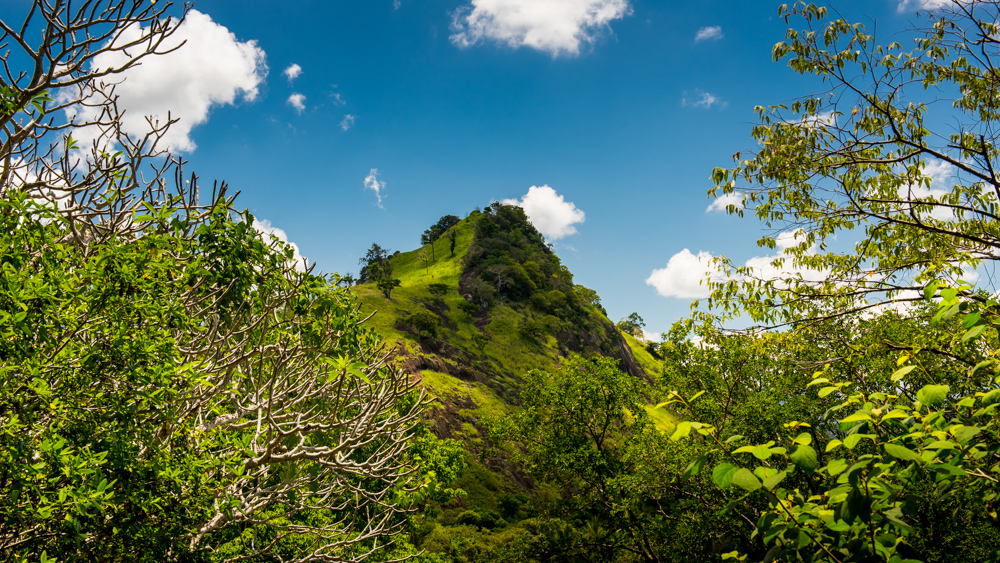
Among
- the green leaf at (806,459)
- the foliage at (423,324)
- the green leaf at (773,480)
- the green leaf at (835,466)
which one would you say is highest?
the foliage at (423,324)

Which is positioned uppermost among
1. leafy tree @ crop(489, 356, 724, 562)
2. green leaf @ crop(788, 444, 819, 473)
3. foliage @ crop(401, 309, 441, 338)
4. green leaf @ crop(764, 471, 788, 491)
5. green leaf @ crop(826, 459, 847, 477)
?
foliage @ crop(401, 309, 441, 338)

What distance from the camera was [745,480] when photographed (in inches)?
86.5

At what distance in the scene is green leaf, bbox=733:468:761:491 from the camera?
7.09 ft

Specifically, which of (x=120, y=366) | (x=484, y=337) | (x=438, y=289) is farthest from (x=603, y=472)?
(x=438, y=289)

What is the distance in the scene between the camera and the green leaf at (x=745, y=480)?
2162 mm

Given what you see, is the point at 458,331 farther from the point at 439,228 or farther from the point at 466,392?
the point at 439,228

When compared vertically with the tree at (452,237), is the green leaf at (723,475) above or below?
below

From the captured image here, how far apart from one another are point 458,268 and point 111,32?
92.3 meters

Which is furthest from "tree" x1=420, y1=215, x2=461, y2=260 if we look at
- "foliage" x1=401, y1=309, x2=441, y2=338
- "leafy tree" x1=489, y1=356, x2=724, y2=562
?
"leafy tree" x1=489, y1=356, x2=724, y2=562

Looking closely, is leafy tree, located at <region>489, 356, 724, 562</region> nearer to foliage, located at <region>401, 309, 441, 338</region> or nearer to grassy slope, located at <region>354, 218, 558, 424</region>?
grassy slope, located at <region>354, 218, 558, 424</region>

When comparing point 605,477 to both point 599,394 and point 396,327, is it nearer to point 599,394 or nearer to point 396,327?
point 599,394

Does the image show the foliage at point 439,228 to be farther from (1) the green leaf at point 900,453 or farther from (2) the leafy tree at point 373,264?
(1) the green leaf at point 900,453

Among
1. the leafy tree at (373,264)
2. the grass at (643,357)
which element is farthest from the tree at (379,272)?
the grass at (643,357)

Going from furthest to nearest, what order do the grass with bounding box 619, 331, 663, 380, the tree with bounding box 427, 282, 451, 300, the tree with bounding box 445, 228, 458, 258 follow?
the tree with bounding box 445, 228, 458, 258
the grass with bounding box 619, 331, 663, 380
the tree with bounding box 427, 282, 451, 300
